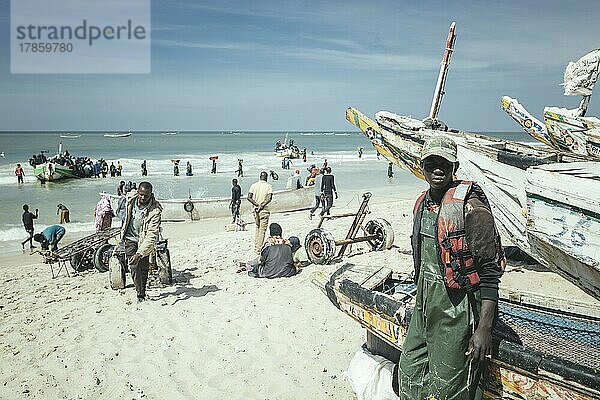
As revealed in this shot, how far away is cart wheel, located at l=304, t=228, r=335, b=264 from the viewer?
8469 mm

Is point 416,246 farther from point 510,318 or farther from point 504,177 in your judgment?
point 504,177

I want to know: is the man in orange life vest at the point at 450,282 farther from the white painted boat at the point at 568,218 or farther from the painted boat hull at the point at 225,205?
the painted boat hull at the point at 225,205

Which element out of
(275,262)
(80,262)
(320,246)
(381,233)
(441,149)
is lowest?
(80,262)

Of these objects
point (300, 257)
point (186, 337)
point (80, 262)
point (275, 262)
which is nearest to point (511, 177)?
point (275, 262)

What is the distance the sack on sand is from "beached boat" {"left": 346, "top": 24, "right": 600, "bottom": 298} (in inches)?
71.9

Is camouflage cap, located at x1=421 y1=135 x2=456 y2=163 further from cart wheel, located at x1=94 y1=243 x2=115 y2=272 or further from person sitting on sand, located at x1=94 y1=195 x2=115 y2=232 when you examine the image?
person sitting on sand, located at x1=94 y1=195 x2=115 y2=232

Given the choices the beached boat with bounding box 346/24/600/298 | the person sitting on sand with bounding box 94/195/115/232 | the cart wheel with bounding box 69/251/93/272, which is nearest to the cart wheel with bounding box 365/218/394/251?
the beached boat with bounding box 346/24/600/298

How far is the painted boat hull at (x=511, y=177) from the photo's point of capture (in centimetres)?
409

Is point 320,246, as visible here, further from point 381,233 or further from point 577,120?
point 577,120

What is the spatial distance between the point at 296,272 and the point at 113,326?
311 cm

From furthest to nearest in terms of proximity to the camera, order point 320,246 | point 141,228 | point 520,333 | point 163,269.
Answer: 1. point 320,246
2. point 163,269
3. point 141,228
4. point 520,333

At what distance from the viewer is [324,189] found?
14.6 meters

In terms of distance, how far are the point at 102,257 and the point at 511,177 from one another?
286 inches

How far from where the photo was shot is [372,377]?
4.02 metres
